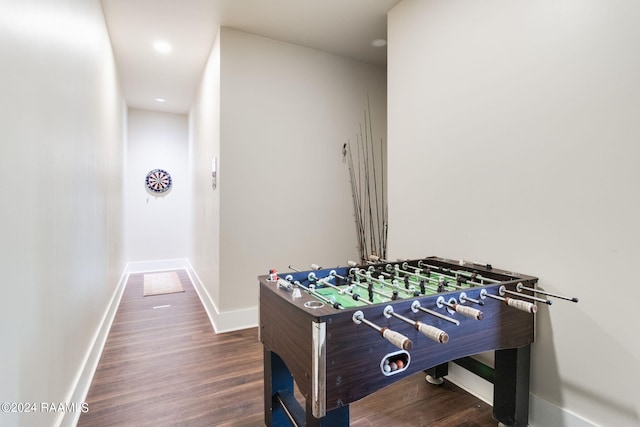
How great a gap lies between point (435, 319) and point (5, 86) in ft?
5.63

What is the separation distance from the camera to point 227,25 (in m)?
3.03

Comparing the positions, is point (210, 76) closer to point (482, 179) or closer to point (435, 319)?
point (482, 179)

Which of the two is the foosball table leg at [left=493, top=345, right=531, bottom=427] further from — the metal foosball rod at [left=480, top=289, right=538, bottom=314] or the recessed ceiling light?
the recessed ceiling light

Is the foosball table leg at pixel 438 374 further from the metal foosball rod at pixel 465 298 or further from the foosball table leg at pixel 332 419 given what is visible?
the foosball table leg at pixel 332 419

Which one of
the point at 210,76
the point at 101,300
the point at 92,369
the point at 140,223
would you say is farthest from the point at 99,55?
the point at 140,223

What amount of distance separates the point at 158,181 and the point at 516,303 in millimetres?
6134

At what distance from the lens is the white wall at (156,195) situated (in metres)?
5.85

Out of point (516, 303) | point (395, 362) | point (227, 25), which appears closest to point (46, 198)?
point (395, 362)

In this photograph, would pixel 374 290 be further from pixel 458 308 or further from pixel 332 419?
pixel 332 419

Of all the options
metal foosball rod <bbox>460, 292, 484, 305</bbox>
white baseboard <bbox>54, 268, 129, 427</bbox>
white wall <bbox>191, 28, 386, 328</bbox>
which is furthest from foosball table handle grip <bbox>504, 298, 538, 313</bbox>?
white wall <bbox>191, 28, 386, 328</bbox>

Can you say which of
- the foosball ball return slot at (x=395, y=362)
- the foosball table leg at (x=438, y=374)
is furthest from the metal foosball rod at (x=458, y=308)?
the foosball table leg at (x=438, y=374)

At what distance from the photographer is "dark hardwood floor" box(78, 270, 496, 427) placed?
5.97 feet

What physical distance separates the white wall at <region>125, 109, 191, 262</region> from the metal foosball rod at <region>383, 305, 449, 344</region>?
554cm

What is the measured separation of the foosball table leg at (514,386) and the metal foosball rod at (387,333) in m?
0.94
